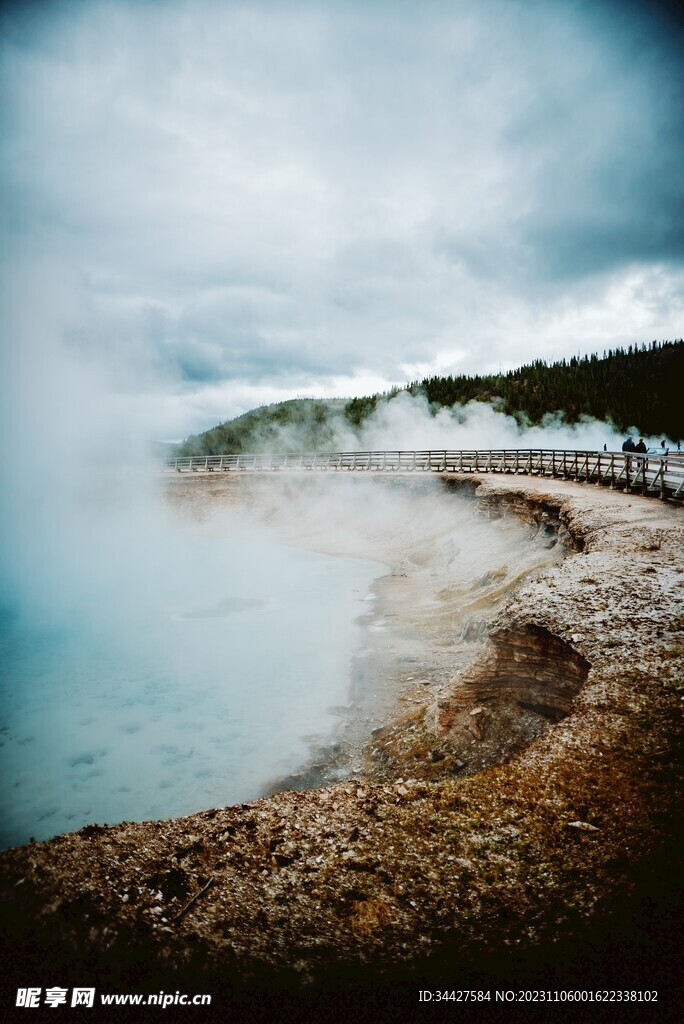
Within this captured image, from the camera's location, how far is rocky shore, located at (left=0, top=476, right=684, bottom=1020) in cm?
387

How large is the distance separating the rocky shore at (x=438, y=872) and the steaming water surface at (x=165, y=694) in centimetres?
324

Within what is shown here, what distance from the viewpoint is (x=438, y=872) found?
15.9 ft

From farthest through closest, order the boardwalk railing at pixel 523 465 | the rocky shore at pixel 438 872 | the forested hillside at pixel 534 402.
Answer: the forested hillside at pixel 534 402 → the boardwalk railing at pixel 523 465 → the rocky shore at pixel 438 872

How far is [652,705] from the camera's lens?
233 inches

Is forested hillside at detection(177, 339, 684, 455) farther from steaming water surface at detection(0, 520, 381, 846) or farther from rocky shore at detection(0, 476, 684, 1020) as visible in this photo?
rocky shore at detection(0, 476, 684, 1020)

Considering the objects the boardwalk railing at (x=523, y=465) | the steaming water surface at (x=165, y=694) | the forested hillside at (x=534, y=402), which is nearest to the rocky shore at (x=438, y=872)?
the steaming water surface at (x=165, y=694)

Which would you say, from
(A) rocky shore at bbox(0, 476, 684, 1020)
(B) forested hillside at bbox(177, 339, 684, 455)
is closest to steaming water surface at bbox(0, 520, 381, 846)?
(A) rocky shore at bbox(0, 476, 684, 1020)

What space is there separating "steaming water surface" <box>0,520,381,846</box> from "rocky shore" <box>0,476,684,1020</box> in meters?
3.24

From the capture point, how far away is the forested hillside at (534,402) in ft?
324

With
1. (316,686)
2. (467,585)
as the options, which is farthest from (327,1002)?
(467,585)

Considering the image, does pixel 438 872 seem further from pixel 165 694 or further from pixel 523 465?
pixel 523 465

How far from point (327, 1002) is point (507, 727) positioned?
469 cm

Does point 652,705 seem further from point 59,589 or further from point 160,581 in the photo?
point 59,589

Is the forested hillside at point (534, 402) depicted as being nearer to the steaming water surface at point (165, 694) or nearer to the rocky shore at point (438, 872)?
the steaming water surface at point (165, 694)
